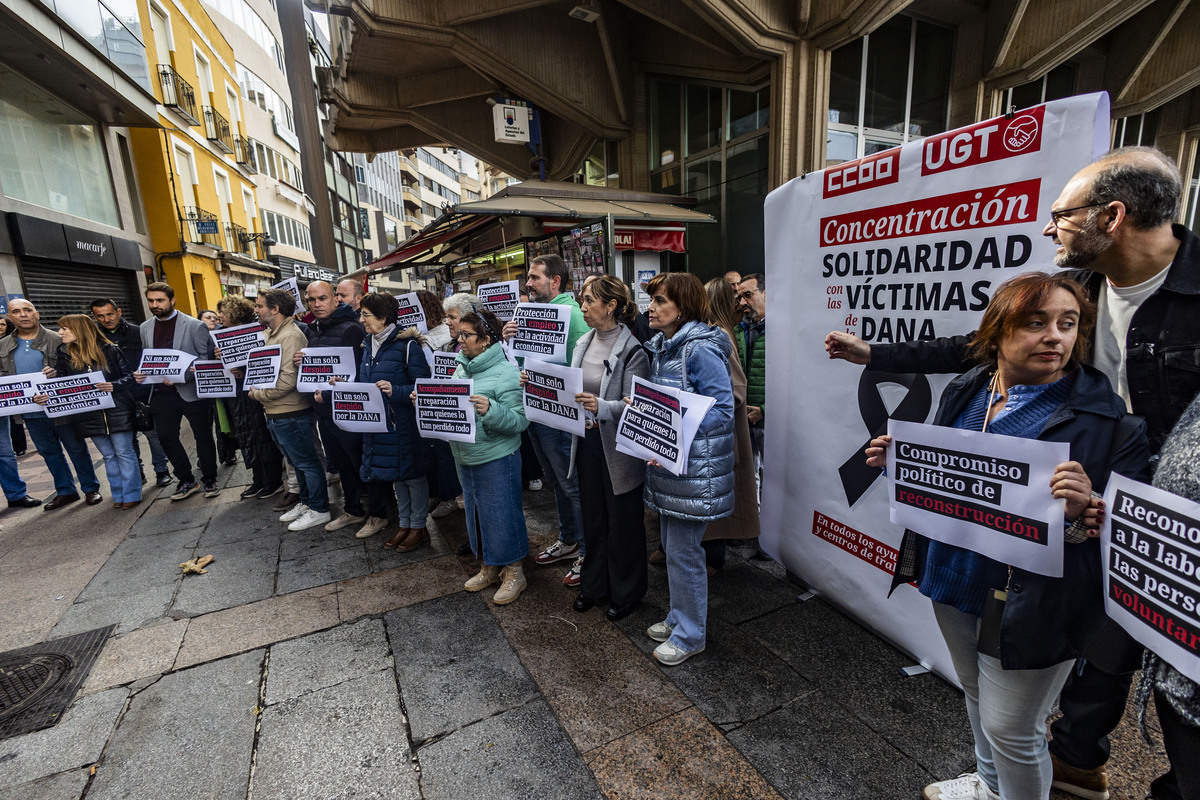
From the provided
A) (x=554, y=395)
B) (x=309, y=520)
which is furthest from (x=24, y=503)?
(x=554, y=395)

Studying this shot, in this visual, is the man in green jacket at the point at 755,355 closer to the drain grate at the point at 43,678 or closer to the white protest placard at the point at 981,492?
the white protest placard at the point at 981,492

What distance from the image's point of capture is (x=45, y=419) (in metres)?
5.68

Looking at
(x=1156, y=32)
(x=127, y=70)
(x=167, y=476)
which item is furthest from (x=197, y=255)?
(x=1156, y=32)

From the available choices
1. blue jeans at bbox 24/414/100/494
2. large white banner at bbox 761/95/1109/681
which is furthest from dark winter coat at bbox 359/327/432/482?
blue jeans at bbox 24/414/100/494

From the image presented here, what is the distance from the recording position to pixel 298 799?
2.18 meters

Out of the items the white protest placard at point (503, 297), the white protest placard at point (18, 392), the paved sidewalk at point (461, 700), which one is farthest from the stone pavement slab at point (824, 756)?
the white protest placard at point (18, 392)

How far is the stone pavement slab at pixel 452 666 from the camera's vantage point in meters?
2.60

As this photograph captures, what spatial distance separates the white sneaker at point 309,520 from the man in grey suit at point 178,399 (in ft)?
5.68

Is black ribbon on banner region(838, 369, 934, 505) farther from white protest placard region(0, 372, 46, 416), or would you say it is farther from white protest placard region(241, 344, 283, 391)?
white protest placard region(0, 372, 46, 416)

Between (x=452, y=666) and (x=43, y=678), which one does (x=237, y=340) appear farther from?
(x=452, y=666)

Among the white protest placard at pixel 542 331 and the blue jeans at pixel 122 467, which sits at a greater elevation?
the white protest placard at pixel 542 331

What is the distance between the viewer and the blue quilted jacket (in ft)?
8.70

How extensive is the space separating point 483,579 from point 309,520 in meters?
2.31

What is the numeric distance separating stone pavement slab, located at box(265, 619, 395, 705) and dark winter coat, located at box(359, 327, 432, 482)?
3.98ft
